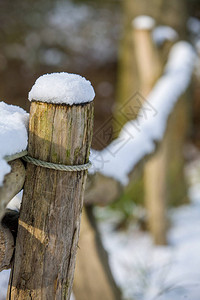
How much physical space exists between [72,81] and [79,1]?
8.25 m

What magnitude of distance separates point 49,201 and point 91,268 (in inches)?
42.6

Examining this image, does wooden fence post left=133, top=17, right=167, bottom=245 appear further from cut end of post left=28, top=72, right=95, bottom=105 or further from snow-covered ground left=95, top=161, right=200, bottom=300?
cut end of post left=28, top=72, right=95, bottom=105

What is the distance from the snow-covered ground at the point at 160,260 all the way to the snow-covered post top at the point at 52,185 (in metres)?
0.94

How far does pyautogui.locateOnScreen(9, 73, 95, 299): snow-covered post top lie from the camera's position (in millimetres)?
733

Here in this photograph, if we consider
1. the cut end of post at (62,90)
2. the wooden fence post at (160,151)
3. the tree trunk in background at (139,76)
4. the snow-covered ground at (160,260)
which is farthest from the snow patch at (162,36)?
the cut end of post at (62,90)

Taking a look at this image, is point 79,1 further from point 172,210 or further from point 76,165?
point 76,165

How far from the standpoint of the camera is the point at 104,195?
4.67 feet

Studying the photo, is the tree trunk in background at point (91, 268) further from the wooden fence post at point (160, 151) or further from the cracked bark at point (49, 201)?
the wooden fence post at point (160, 151)

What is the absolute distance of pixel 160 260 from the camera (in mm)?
2842

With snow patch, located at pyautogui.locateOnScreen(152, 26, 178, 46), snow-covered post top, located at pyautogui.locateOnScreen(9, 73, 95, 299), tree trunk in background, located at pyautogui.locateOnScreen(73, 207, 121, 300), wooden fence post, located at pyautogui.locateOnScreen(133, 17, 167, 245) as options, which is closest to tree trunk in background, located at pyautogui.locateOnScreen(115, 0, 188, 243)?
snow patch, located at pyautogui.locateOnScreen(152, 26, 178, 46)

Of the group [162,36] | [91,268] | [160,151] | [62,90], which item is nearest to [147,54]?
[162,36]

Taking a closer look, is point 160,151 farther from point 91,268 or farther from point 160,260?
point 91,268

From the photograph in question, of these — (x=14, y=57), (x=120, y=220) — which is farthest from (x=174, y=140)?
(x=14, y=57)

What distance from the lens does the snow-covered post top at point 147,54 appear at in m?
2.74
